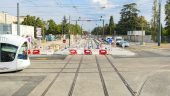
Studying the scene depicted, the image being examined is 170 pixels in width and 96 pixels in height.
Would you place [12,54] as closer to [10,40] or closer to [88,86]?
[10,40]

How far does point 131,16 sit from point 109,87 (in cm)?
14219

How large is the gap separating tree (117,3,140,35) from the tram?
5263 inches

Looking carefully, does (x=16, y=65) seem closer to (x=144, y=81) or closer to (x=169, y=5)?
(x=144, y=81)

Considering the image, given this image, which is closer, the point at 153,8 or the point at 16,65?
the point at 16,65

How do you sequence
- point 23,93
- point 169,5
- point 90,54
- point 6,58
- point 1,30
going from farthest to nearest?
1. point 169,5
2. point 1,30
3. point 90,54
4. point 6,58
5. point 23,93

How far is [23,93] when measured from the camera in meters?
14.4

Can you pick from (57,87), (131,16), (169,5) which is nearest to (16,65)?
(57,87)

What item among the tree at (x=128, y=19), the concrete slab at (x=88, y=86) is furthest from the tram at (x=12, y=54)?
the tree at (x=128, y=19)

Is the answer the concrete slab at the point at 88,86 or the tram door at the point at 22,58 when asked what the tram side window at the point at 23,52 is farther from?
the concrete slab at the point at 88,86

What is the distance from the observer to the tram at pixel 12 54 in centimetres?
2197

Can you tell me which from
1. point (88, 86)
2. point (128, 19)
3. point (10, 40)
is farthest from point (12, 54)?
point (128, 19)

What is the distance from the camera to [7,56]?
22094 mm

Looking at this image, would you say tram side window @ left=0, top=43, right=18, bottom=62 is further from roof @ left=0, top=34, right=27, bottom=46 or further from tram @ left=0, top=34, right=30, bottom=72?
roof @ left=0, top=34, right=27, bottom=46

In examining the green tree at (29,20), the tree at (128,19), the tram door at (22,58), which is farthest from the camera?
the tree at (128,19)
